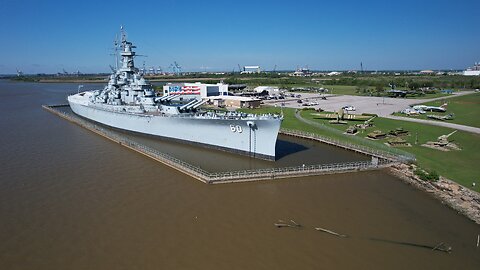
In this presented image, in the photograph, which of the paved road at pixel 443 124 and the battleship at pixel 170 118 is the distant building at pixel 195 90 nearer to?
the battleship at pixel 170 118

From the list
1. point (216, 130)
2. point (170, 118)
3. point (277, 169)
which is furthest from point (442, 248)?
point (170, 118)

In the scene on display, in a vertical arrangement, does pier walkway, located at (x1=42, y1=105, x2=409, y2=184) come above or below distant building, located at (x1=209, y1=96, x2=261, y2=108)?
below

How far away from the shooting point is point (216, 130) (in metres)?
33.2

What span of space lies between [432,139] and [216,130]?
80.1 ft

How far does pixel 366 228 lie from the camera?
60.0ft

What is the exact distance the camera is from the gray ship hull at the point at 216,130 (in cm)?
2994

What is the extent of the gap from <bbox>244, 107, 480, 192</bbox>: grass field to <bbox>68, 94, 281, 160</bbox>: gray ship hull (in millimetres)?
12476

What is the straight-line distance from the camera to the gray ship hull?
1179 inches

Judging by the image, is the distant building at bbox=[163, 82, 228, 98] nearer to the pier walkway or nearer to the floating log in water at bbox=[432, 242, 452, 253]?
the pier walkway

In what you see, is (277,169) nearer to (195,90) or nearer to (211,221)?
(211,221)

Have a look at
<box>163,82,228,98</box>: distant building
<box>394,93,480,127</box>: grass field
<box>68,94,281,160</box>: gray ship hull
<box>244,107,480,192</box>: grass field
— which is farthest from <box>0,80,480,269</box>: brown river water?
<box>163,82,228,98</box>: distant building

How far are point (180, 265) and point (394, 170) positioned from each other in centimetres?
2066

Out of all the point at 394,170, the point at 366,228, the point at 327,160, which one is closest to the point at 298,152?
the point at 327,160

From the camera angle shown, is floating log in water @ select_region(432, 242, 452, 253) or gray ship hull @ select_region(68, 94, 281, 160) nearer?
floating log in water @ select_region(432, 242, 452, 253)
